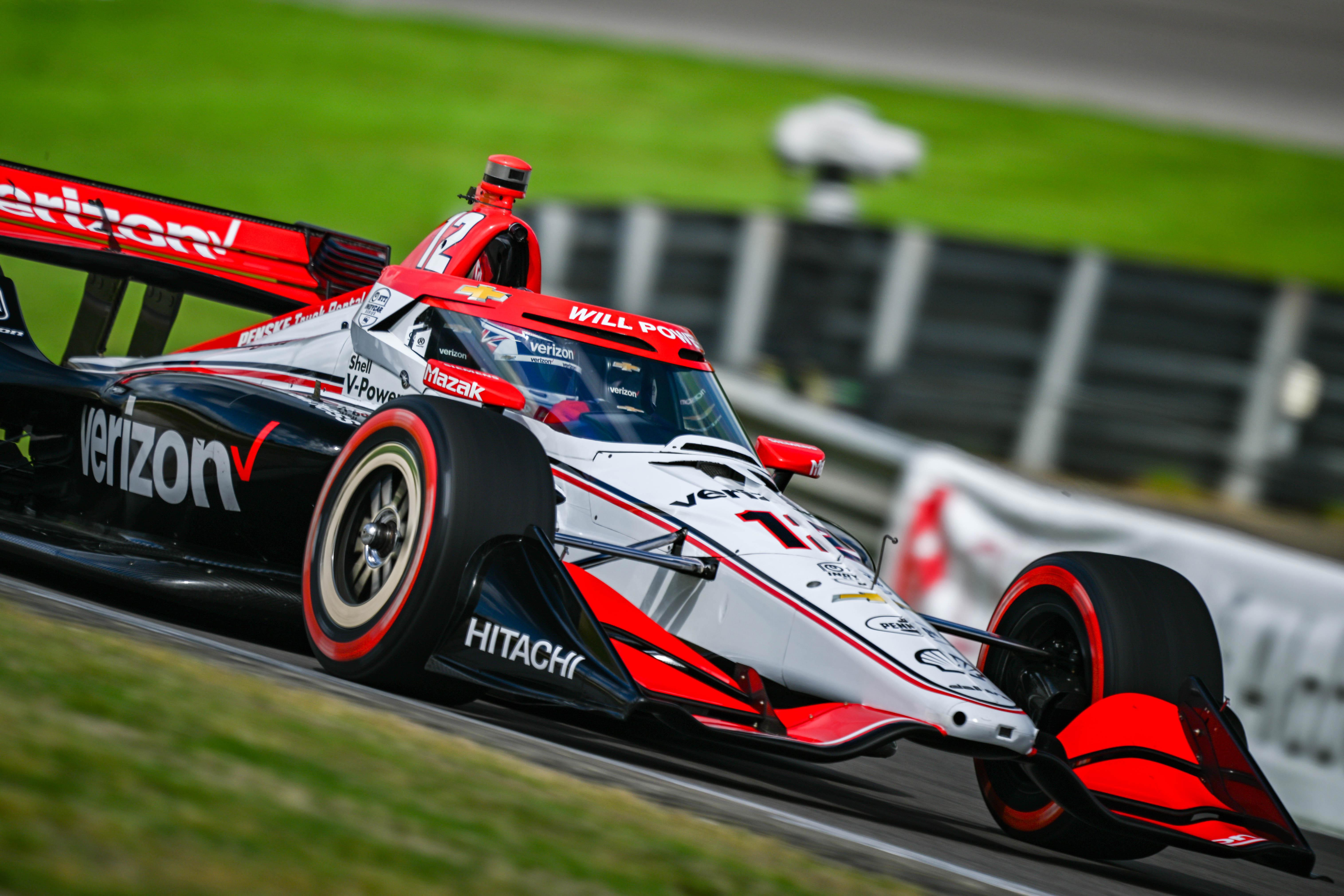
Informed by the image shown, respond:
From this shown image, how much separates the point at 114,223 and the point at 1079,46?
64.3ft

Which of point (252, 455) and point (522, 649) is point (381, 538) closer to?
point (522, 649)

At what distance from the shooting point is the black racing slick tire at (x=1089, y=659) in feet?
18.2

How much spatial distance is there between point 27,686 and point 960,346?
10950mm

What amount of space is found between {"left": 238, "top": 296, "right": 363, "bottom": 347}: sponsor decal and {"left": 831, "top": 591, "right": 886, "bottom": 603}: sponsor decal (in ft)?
8.04

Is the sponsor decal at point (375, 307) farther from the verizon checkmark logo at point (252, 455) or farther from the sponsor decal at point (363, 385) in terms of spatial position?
the verizon checkmark logo at point (252, 455)

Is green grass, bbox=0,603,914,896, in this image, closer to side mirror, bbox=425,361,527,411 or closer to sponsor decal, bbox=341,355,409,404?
side mirror, bbox=425,361,527,411

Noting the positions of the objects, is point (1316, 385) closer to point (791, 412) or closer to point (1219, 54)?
point (791, 412)

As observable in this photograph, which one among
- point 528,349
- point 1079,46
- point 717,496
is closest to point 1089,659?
point 717,496

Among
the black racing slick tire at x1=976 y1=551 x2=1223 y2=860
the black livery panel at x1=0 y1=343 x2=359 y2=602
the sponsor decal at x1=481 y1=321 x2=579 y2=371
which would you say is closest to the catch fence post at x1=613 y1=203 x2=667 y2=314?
the black livery panel at x1=0 y1=343 x2=359 y2=602

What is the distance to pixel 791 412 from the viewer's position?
10.6 meters

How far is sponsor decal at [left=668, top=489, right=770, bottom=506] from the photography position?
18.3ft

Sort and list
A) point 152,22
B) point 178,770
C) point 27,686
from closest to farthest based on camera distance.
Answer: point 178,770 < point 27,686 < point 152,22

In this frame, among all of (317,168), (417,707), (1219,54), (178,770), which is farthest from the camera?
(1219,54)

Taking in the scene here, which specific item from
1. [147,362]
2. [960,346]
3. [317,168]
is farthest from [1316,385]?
[317,168]
